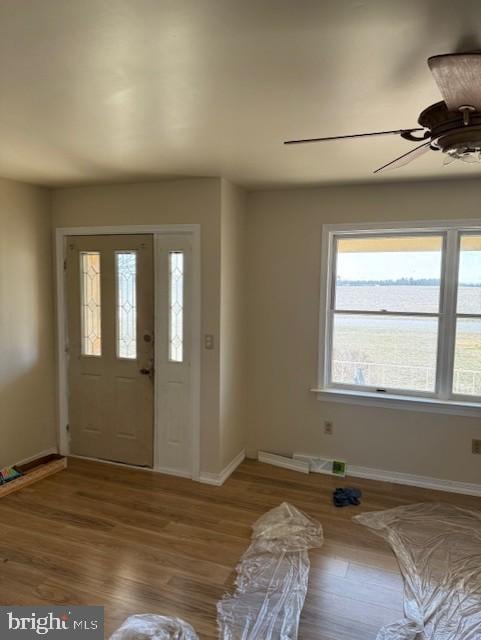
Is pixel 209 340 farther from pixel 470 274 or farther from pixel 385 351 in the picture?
pixel 470 274

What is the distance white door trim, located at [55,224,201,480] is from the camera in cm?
357

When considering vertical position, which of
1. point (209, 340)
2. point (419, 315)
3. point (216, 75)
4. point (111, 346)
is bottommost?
point (111, 346)

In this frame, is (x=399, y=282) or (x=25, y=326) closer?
(x=399, y=282)

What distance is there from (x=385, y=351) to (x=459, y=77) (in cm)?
272

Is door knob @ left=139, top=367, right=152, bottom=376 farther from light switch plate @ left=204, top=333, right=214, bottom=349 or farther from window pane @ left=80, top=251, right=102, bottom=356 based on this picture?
light switch plate @ left=204, top=333, right=214, bottom=349

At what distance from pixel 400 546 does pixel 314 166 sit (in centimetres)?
261

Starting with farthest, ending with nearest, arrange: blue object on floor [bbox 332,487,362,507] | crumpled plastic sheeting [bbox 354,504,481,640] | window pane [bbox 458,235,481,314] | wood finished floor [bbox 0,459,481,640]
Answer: window pane [bbox 458,235,481,314] < blue object on floor [bbox 332,487,362,507] < wood finished floor [bbox 0,459,481,640] < crumpled plastic sheeting [bbox 354,504,481,640]

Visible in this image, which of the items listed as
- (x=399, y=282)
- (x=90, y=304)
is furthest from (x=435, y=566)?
(x=90, y=304)

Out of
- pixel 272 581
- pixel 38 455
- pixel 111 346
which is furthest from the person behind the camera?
pixel 38 455

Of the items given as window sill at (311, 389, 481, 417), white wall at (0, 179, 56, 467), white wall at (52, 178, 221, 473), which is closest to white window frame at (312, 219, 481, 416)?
window sill at (311, 389, 481, 417)

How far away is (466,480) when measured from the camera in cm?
355

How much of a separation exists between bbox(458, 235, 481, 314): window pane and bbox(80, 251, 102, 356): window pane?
310cm

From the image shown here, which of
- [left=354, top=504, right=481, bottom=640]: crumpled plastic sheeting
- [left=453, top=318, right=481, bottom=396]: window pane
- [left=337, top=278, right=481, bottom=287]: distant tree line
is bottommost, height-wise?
[left=354, top=504, right=481, bottom=640]: crumpled plastic sheeting

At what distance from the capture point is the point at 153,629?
2072 millimetres
